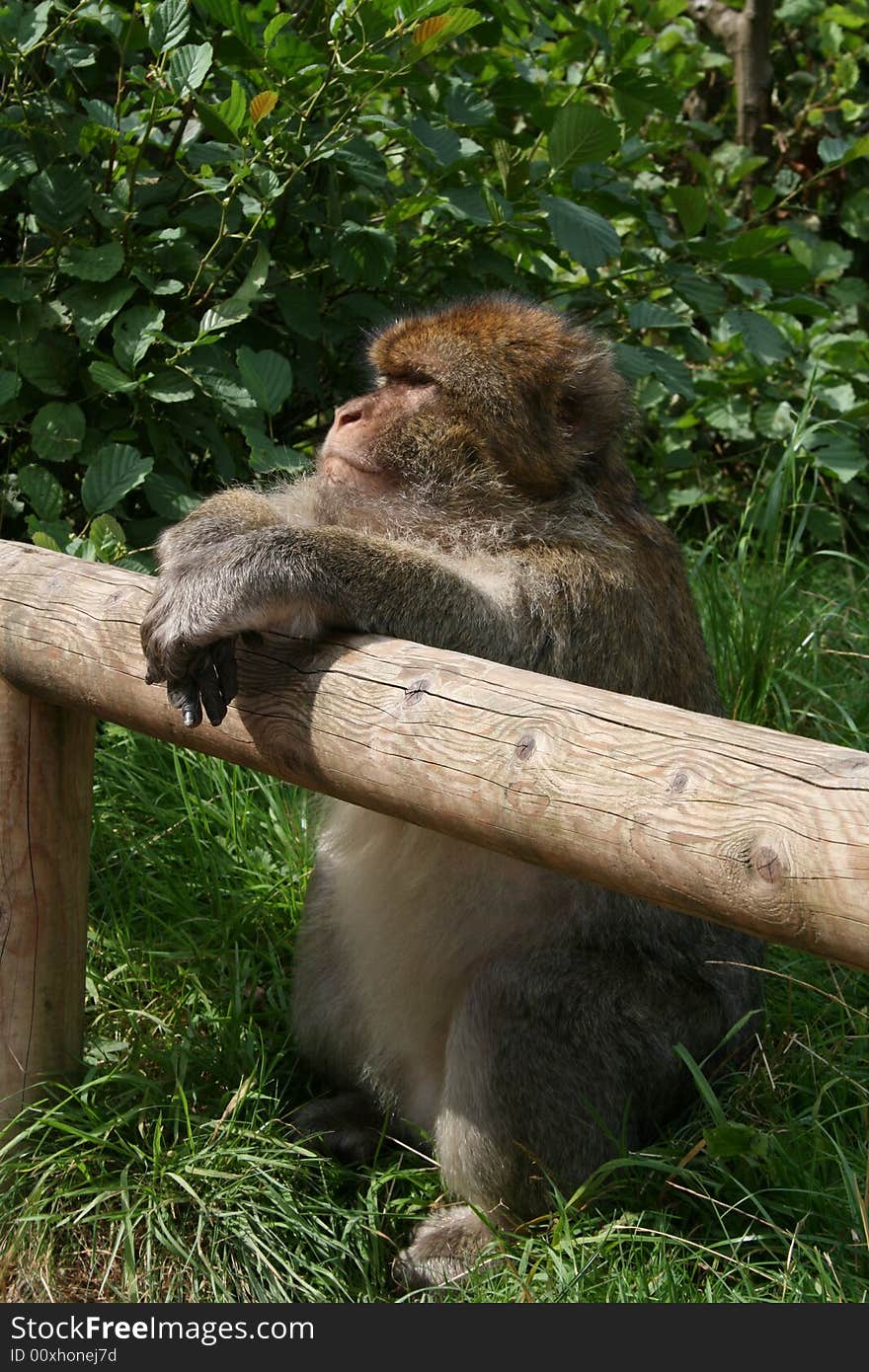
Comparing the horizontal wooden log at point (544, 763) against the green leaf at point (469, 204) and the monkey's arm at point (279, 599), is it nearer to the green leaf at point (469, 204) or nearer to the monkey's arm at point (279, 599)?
the monkey's arm at point (279, 599)

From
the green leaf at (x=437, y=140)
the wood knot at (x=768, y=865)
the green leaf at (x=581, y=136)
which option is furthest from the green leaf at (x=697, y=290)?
the wood knot at (x=768, y=865)

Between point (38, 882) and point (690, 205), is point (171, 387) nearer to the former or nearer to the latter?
point (38, 882)

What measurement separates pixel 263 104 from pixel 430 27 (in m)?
0.43

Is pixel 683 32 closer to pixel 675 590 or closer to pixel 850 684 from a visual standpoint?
pixel 850 684

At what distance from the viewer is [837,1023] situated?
3303mm

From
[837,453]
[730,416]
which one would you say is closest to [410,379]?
[837,453]

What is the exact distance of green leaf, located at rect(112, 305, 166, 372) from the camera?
359 cm

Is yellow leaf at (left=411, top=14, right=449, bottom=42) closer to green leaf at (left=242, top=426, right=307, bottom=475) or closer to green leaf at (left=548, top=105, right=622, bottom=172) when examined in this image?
green leaf at (left=548, top=105, right=622, bottom=172)

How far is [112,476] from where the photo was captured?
3582 mm

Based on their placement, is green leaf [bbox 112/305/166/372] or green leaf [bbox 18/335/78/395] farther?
green leaf [bbox 18/335/78/395]

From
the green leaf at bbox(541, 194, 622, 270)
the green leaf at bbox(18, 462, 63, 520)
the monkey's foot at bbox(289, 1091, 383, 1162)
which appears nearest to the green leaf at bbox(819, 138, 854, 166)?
the green leaf at bbox(541, 194, 622, 270)

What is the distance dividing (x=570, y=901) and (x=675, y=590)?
0.71 m

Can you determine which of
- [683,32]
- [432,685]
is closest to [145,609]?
[432,685]

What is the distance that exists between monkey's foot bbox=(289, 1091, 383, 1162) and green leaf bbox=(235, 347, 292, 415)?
1.70 meters
